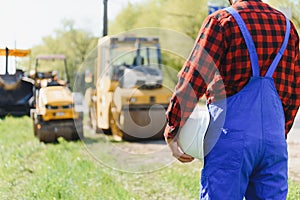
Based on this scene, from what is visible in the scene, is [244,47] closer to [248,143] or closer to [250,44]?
[250,44]

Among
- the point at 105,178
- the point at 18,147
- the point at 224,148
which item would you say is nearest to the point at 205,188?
the point at 224,148

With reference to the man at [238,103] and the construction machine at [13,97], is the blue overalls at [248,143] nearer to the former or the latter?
the man at [238,103]

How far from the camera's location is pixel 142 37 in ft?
41.4

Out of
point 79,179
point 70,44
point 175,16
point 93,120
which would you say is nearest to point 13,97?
point 93,120

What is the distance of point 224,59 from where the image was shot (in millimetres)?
2557

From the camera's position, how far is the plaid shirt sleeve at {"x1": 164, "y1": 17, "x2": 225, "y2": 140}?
2512 mm

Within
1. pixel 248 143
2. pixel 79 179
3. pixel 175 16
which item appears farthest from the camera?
pixel 175 16

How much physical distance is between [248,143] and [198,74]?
16.3 inches

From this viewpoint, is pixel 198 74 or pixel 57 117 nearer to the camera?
pixel 198 74

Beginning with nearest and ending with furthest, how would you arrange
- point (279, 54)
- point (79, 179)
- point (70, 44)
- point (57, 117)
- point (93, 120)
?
1. point (279, 54)
2. point (79, 179)
3. point (57, 117)
4. point (93, 120)
5. point (70, 44)

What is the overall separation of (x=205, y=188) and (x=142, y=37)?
10.3 meters

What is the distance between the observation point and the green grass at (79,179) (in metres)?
5.80

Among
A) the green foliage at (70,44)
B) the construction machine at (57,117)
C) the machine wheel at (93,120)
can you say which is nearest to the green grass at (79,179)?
the construction machine at (57,117)

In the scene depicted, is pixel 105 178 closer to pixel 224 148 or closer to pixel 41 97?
pixel 224 148
